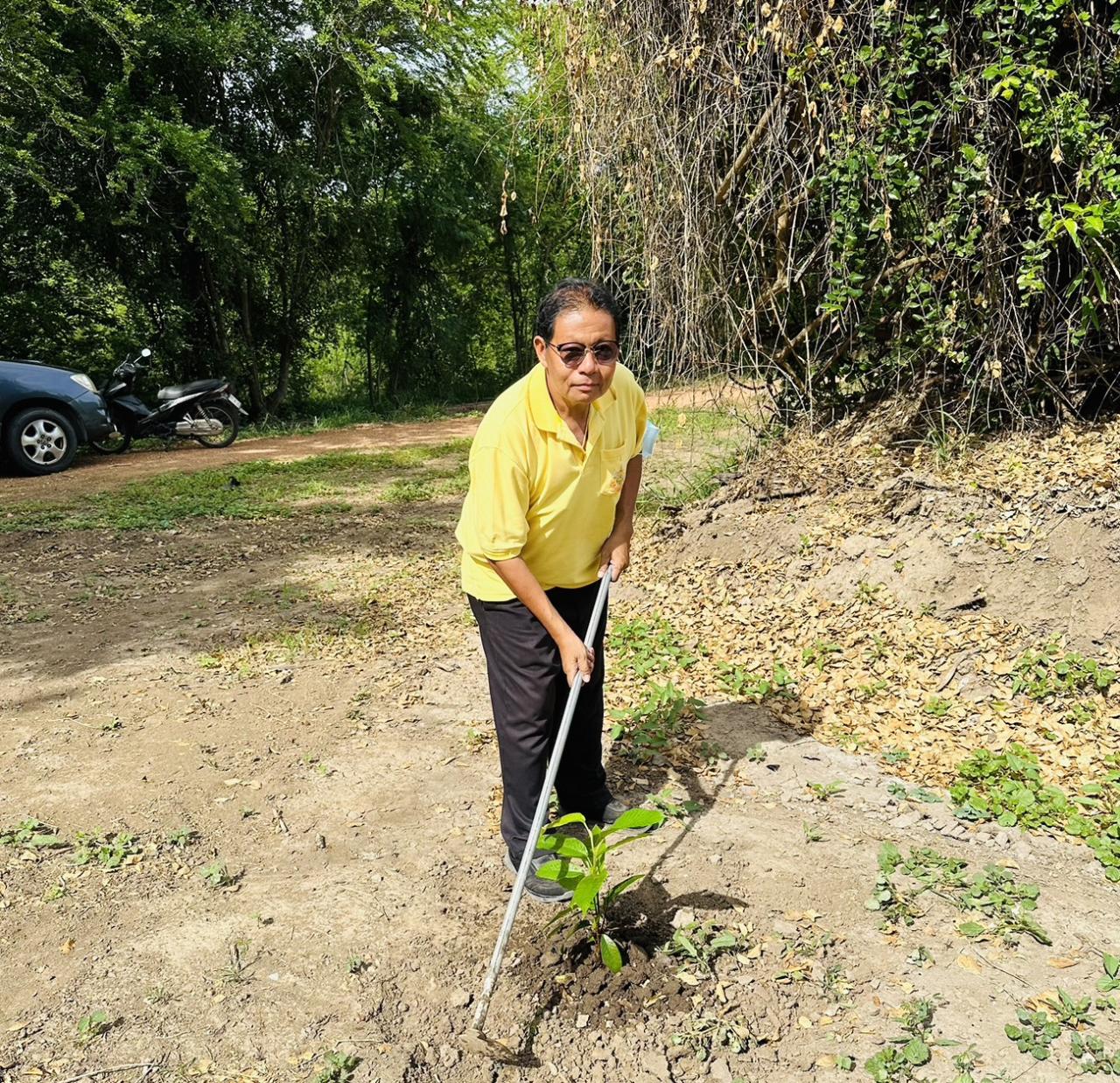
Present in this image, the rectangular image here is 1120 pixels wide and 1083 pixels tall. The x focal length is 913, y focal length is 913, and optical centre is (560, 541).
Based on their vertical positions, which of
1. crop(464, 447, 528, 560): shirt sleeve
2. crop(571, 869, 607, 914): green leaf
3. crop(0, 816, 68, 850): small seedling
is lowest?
crop(0, 816, 68, 850): small seedling

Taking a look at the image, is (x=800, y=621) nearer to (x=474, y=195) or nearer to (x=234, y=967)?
(x=234, y=967)

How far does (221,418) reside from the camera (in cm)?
1165

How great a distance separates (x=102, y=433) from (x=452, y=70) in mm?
9097

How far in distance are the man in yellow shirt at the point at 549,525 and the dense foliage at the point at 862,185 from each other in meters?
2.64

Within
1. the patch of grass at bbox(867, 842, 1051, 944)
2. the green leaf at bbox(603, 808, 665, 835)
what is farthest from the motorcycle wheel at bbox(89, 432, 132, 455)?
the patch of grass at bbox(867, 842, 1051, 944)

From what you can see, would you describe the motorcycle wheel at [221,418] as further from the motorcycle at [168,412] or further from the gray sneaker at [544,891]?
the gray sneaker at [544,891]

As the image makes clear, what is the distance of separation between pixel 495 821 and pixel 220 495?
606 centimetres

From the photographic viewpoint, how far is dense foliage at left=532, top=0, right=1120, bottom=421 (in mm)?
4219

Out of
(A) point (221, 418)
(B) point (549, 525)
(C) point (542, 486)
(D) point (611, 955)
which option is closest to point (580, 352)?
(C) point (542, 486)

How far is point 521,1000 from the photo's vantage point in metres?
2.41

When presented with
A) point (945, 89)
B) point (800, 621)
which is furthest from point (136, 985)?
point (945, 89)

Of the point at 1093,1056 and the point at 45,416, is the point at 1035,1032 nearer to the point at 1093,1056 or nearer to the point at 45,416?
the point at 1093,1056

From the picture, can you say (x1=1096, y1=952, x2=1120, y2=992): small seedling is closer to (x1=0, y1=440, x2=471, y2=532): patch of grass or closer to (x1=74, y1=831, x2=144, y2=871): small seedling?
(x1=74, y1=831, x2=144, y2=871): small seedling

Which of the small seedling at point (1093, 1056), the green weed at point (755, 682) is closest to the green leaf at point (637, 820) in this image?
the small seedling at point (1093, 1056)
